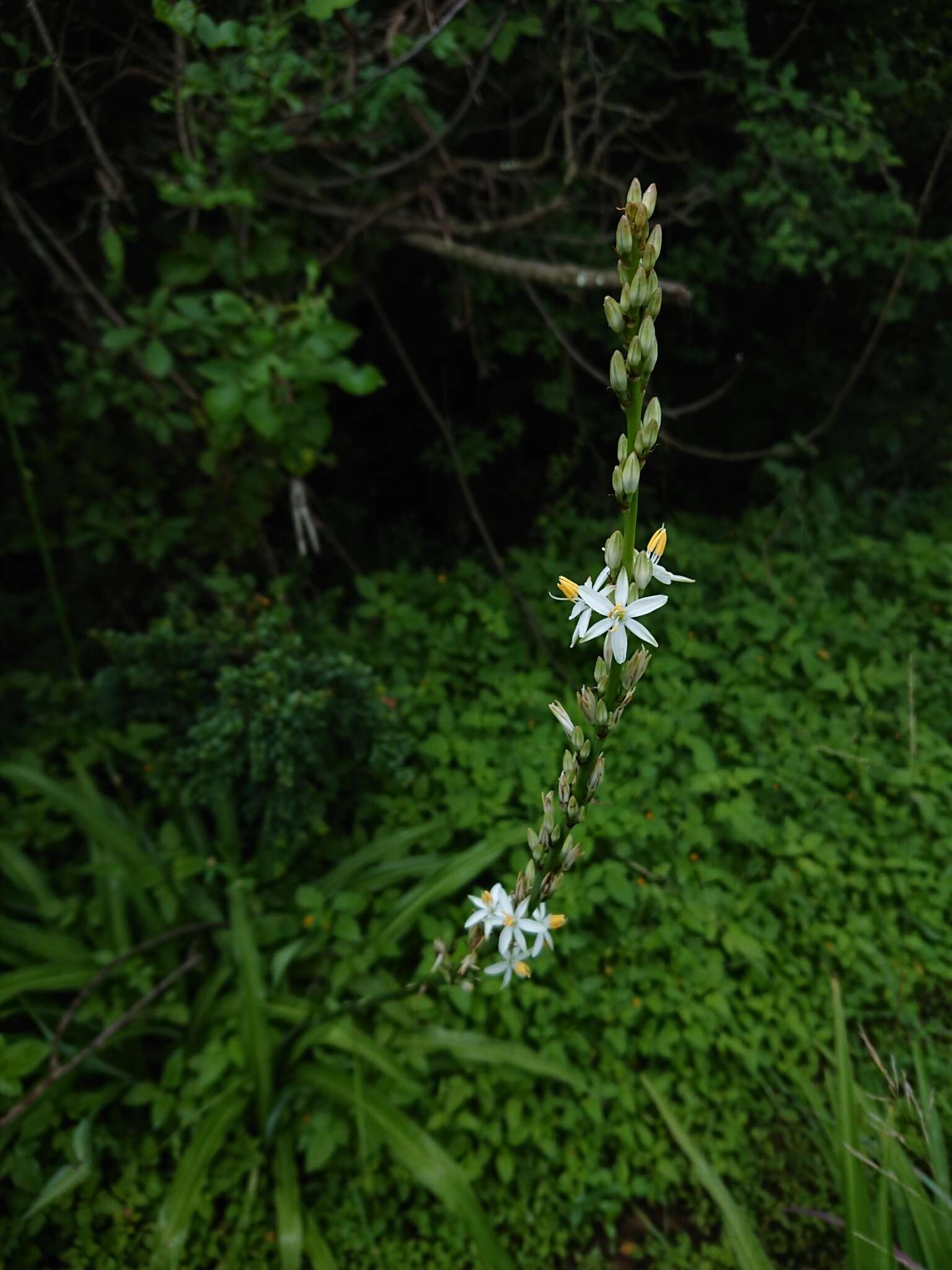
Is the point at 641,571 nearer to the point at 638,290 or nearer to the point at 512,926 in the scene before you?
the point at 638,290

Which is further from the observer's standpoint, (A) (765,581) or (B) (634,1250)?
(A) (765,581)

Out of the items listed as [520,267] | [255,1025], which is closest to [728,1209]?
[255,1025]

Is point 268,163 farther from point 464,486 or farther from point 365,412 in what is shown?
point 365,412

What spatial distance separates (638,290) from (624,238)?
0.06 meters

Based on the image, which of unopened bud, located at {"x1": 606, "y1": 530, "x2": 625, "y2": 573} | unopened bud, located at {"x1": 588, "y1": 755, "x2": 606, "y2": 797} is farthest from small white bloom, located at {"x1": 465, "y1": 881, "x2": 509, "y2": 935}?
unopened bud, located at {"x1": 606, "y1": 530, "x2": 625, "y2": 573}

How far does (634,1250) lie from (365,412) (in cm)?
335

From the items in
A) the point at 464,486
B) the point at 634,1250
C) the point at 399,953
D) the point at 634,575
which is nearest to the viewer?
the point at 634,575

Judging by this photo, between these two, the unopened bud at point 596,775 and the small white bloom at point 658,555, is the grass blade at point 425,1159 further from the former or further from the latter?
the small white bloom at point 658,555

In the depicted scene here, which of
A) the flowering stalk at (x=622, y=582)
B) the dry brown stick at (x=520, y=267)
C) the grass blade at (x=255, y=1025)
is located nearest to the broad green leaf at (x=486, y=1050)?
the grass blade at (x=255, y=1025)

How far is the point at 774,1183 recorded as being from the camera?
7.63ft

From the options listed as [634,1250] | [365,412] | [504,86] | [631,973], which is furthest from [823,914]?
[504,86]

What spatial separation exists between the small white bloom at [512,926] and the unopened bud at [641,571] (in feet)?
2.09

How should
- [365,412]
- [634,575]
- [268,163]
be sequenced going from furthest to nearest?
[365,412] < [268,163] < [634,575]

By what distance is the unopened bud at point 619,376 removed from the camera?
1.08 meters
